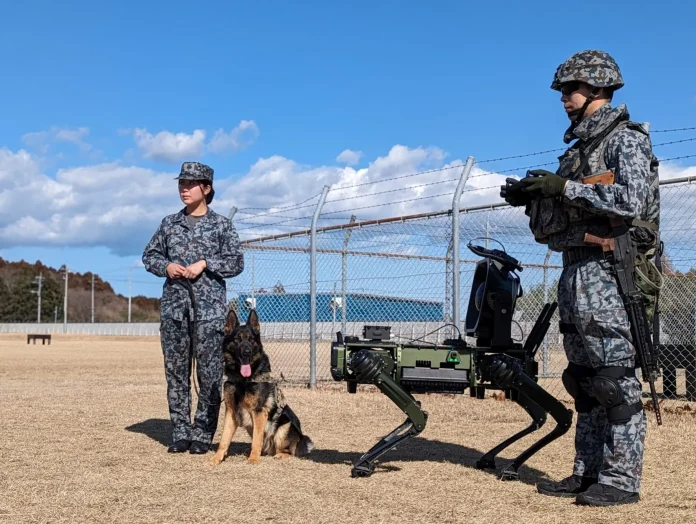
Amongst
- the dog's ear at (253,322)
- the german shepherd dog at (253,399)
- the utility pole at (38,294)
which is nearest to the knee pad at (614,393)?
the german shepherd dog at (253,399)

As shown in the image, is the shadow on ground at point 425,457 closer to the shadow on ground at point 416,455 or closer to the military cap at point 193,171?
the shadow on ground at point 416,455

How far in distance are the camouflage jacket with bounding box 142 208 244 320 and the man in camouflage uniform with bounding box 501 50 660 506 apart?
266cm

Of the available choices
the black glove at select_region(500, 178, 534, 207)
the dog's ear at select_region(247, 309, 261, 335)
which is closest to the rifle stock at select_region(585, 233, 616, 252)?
the black glove at select_region(500, 178, 534, 207)

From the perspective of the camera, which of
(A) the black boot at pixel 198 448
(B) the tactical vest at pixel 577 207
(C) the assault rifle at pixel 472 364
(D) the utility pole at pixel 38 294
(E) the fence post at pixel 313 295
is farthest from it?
(D) the utility pole at pixel 38 294

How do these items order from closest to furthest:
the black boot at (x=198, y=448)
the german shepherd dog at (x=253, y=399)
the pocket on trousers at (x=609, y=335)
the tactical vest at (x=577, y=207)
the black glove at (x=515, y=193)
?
the pocket on trousers at (x=609, y=335)
the tactical vest at (x=577, y=207)
the black glove at (x=515, y=193)
the german shepherd dog at (x=253, y=399)
the black boot at (x=198, y=448)

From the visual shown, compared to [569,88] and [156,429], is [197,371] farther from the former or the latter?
[569,88]

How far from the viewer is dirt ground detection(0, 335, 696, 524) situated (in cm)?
406

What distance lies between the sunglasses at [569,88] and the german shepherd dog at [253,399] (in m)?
2.82

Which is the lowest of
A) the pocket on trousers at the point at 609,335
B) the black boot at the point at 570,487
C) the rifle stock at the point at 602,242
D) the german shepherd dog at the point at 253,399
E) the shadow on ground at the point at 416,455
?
the shadow on ground at the point at 416,455

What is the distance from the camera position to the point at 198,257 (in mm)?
6379

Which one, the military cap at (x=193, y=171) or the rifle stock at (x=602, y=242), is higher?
the military cap at (x=193, y=171)

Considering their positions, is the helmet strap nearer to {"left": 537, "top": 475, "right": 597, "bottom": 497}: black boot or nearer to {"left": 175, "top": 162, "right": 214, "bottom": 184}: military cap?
{"left": 537, "top": 475, "right": 597, "bottom": 497}: black boot

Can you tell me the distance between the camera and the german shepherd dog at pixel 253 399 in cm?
588

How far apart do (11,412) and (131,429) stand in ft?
6.71
